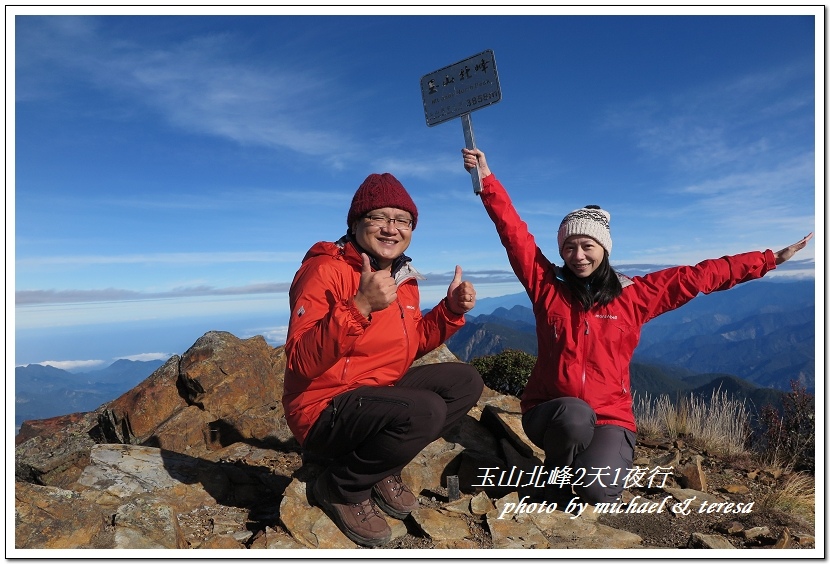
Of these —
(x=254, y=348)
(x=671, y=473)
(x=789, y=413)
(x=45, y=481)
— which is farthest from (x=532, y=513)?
(x=789, y=413)

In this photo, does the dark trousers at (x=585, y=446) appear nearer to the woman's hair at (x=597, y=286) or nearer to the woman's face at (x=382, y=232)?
the woman's hair at (x=597, y=286)

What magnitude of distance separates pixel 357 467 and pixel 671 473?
3.46m

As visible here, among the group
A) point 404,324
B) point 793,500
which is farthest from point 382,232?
point 793,500

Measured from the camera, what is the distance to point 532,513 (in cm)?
482

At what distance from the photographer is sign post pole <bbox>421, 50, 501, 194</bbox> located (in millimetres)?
5078

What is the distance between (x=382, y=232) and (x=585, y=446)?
2.44 metres

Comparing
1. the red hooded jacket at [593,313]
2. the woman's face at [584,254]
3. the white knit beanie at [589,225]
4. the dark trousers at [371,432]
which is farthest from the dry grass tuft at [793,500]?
the dark trousers at [371,432]

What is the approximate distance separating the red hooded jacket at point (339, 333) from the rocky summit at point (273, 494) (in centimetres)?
91

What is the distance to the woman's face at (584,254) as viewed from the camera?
509cm

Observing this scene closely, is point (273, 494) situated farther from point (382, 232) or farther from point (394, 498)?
point (382, 232)

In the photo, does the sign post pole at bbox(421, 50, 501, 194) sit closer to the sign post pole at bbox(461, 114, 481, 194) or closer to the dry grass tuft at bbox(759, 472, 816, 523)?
the sign post pole at bbox(461, 114, 481, 194)

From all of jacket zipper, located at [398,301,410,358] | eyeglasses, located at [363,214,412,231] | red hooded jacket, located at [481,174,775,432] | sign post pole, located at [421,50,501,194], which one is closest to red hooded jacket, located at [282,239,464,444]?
jacket zipper, located at [398,301,410,358]

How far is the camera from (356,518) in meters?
4.38
